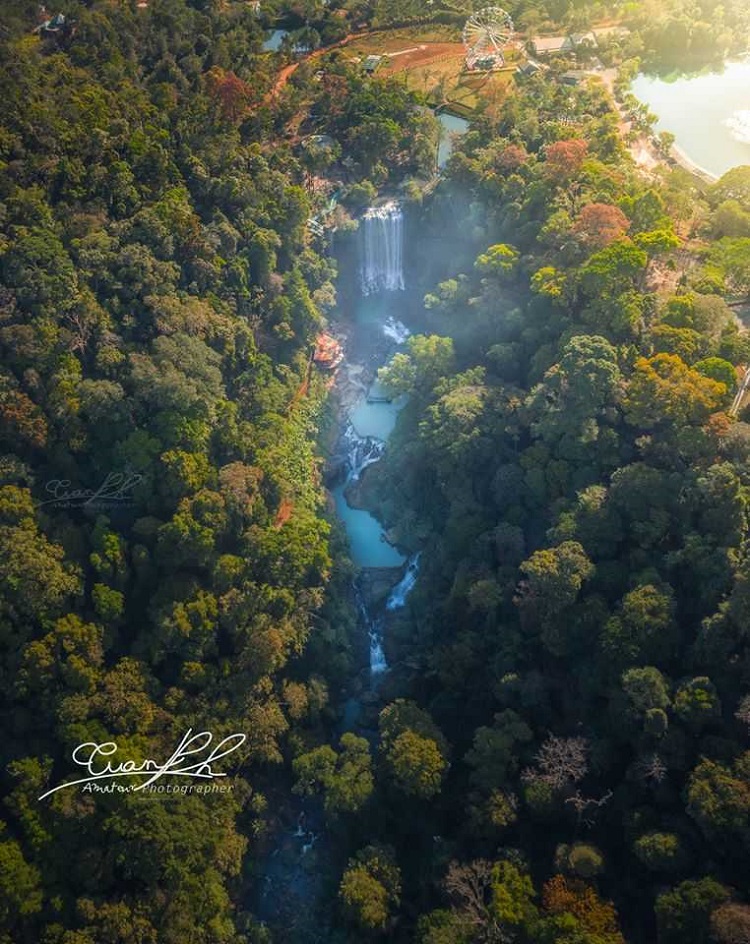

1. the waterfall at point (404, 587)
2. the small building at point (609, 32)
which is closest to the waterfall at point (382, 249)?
the waterfall at point (404, 587)

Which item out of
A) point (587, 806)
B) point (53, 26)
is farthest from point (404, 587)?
point (53, 26)

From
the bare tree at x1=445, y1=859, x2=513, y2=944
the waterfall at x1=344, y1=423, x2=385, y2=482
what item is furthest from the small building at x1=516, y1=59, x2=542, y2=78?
the bare tree at x1=445, y1=859, x2=513, y2=944

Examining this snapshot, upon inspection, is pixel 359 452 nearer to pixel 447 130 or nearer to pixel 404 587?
pixel 404 587

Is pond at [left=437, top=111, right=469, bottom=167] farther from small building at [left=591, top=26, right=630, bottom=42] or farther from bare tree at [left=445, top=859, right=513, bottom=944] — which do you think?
bare tree at [left=445, top=859, right=513, bottom=944]

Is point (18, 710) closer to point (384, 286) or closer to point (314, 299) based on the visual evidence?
point (314, 299)

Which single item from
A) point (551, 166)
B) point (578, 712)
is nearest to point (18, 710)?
point (578, 712)

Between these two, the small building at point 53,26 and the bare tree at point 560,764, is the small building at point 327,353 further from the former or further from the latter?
the small building at point 53,26
